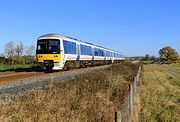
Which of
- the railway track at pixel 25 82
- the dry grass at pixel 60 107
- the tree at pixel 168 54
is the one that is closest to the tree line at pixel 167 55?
the tree at pixel 168 54

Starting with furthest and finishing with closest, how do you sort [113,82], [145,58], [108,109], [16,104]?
[145,58] < [113,82] < [108,109] < [16,104]

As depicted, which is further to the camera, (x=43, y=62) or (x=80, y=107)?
(x=43, y=62)

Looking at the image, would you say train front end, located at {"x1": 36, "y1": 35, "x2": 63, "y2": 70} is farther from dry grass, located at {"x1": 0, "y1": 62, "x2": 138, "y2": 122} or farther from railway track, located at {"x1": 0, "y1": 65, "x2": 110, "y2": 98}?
dry grass, located at {"x1": 0, "y1": 62, "x2": 138, "y2": 122}

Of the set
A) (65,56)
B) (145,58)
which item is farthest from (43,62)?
(145,58)

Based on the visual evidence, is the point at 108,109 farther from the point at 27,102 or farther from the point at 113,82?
the point at 113,82

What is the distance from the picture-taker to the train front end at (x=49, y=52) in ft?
88.3

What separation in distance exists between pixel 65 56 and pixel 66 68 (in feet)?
7.06

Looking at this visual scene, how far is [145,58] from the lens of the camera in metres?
192

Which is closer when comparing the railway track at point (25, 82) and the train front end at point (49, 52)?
the railway track at point (25, 82)

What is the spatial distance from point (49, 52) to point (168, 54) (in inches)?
6234

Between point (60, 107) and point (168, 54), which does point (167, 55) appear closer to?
point (168, 54)

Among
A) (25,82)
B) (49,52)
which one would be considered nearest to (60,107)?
(25,82)

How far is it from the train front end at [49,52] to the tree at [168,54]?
154 metres

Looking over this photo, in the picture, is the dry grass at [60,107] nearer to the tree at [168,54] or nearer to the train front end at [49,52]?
the train front end at [49,52]
